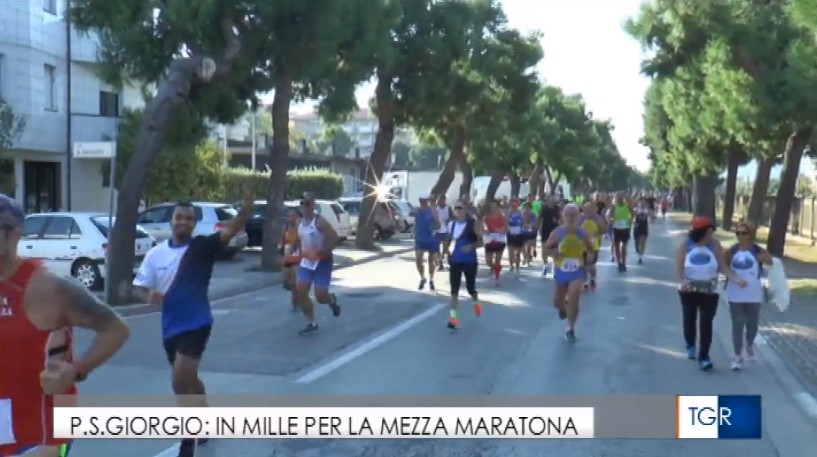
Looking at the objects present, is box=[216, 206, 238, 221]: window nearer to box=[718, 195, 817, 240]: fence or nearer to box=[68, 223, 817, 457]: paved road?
box=[68, 223, 817, 457]: paved road

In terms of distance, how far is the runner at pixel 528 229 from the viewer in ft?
79.9

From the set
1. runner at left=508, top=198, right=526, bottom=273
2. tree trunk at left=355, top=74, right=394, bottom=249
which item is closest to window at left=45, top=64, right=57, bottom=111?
tree trunk at left=355, top=74, right=394, bottom=249

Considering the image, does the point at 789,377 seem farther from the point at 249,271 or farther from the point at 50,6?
the point at 50,6

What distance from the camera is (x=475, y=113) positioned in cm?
3856

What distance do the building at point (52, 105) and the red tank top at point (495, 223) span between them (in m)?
10.7

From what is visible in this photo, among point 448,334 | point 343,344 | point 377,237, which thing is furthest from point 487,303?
point 377,237

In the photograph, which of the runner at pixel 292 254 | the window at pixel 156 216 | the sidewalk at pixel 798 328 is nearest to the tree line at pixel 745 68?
the sidewalk at pixel 798 328

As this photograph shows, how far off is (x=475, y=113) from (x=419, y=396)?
29.7 m

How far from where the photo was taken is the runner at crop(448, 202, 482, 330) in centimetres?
1421

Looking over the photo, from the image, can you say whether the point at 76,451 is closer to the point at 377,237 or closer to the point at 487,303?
the point at 487,303

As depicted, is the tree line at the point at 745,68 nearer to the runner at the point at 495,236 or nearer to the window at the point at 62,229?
the runner at the point at 495,236

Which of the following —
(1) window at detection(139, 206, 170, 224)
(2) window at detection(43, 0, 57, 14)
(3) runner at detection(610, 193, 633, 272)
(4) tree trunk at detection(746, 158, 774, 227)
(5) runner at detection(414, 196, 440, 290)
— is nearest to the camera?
(5) runner at detection(414, 196, 440, 290)

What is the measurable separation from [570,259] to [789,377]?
3.18m

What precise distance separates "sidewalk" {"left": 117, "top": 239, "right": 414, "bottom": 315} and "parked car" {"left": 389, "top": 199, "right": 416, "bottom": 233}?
7.21 meters
